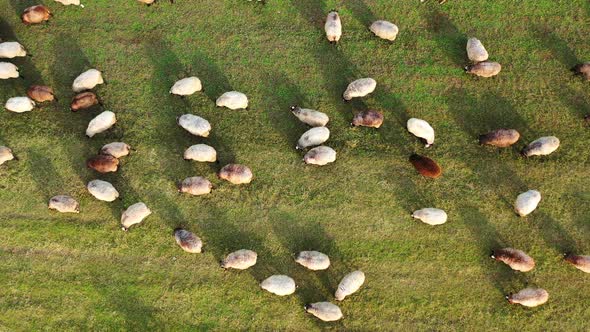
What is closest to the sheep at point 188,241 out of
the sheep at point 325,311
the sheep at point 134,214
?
the sheep at point 134,214

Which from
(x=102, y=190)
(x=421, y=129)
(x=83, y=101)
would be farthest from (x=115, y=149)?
(x=421, y=129)

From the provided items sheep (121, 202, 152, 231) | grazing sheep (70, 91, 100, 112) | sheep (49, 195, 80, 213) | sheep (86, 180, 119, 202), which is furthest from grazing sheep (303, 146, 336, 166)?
sheep (49, 195, 80, 213)

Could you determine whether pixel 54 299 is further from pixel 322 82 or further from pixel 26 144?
pixel 322 82

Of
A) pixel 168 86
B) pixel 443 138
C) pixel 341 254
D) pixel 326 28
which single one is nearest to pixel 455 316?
pixel 341 254

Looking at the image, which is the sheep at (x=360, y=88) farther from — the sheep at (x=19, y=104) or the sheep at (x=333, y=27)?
the sheep at (x=19, y=104)

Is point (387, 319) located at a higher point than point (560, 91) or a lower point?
lower

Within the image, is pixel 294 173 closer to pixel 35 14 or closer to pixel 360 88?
pixel 360 88

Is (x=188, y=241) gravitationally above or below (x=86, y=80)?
below
